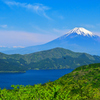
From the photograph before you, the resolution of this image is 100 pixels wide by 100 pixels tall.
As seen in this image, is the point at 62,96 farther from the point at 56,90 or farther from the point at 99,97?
the point at 99,97

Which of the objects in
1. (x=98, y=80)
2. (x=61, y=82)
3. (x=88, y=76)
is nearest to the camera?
(x=61, y=82)

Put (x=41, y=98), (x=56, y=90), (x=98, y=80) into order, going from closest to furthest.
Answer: (x=56, y=90) < (x=41, y=98) < (x=98, y=80)

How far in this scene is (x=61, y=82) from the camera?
8019cm

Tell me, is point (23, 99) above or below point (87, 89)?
below

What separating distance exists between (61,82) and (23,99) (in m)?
30.2

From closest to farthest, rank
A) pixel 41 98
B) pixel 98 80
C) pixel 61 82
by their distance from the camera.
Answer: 1. pixel 41 98
2. pixel 61 82
3. pixel 98 80

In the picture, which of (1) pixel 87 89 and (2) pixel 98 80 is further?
(2) pixel 98 80

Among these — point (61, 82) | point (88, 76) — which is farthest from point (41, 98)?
point (88, 76)

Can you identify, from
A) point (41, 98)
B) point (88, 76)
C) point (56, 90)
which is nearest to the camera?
point (56, 90)

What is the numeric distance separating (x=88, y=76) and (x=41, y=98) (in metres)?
150

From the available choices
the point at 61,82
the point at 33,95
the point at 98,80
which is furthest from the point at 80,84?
the point at 98,80

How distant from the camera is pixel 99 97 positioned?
55250 mm

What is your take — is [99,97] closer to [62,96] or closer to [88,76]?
[62,96]

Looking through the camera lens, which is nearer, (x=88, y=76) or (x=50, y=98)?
(x=50, y=98)
